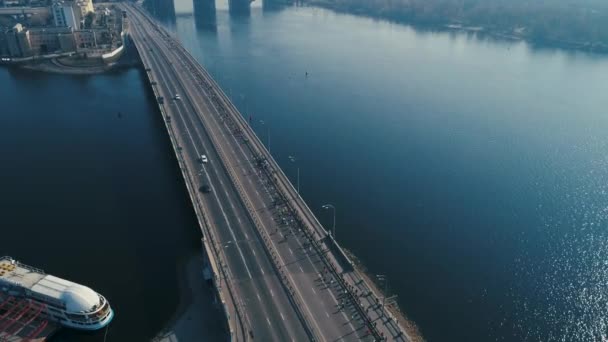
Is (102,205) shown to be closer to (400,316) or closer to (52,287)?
(52,287)

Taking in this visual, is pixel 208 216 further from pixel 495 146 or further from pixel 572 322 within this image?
pixel 495 146

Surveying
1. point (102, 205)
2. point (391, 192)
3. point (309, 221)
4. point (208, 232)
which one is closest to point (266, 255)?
point (309, 221)

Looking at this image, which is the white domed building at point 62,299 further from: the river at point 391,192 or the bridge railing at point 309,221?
the bridge railing at point 309,221

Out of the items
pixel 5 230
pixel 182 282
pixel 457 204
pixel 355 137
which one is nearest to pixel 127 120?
pixel 5 230

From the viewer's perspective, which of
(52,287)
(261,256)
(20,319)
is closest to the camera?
(20,319)

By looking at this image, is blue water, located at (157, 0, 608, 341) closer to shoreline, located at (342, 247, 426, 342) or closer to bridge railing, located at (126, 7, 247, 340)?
shoreline, located at (342, 247, 426, 342)

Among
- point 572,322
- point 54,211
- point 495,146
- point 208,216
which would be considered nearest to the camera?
point 572,322
